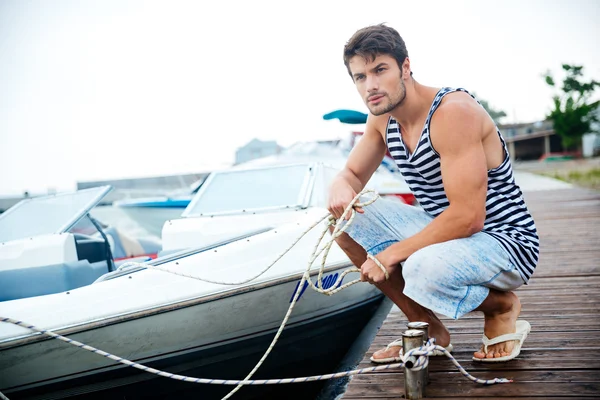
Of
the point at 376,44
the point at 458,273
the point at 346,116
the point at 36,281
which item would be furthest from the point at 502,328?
the point at 346,116

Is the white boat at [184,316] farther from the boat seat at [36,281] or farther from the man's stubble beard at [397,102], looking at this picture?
the man's stubble beard at [397,102]

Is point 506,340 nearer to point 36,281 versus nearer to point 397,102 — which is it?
point 397,102

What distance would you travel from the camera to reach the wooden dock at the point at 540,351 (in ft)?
6.37

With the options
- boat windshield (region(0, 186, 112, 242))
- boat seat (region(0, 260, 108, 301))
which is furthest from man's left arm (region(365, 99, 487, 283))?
boat windshield (region(0, 186, 112, 242))

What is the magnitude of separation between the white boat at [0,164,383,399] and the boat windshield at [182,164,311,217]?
0.28m

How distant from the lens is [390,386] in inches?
82.8

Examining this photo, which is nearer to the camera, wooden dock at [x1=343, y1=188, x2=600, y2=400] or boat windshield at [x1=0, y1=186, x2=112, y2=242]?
wooden dock at [x1=343, y1=188, x2=600, y2=400]

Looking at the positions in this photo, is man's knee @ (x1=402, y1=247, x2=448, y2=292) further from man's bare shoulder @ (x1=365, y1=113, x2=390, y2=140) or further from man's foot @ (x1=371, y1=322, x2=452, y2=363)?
man's bare shoulder @ (x1=365, y1=113, x2=390, y2=140)

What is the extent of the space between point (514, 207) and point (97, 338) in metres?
2.23

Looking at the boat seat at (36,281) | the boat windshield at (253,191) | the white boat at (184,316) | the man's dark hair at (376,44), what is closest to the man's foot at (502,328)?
the man's dark hair at (376,44)

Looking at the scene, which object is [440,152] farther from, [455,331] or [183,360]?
[183,360]

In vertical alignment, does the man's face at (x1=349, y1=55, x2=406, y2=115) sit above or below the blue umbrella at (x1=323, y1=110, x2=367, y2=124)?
above

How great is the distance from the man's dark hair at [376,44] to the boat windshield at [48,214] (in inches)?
115

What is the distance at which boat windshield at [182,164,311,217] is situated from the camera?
4688 millimetres
